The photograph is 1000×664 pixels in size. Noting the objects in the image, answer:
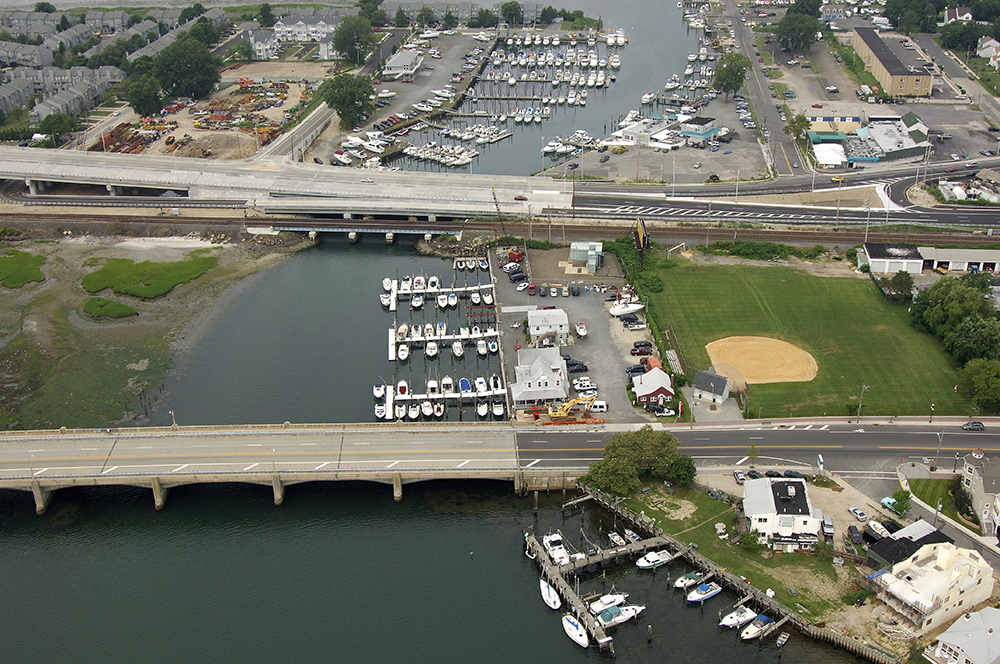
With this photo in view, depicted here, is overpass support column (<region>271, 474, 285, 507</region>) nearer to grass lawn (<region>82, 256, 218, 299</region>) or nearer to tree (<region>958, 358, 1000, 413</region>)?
grass lawn (<region>82, 256, 218, 299</region>)

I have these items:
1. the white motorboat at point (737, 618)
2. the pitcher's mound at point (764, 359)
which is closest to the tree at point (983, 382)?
the pitcher's mound at point (764, 359)

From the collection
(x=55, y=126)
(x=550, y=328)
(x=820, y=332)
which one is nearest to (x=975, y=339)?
(x=820, y=332)

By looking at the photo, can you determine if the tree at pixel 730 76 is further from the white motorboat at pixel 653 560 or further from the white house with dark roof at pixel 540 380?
the white motorboat at pixel 653 560

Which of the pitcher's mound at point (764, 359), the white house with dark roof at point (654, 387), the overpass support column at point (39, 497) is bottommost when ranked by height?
the overpass support column at point (39, 497)

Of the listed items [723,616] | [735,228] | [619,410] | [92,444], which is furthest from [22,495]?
[735,228]

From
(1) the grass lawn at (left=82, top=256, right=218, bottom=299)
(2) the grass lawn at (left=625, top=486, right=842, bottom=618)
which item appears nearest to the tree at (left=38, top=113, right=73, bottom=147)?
(1) the grass lawn at (left=82, top=256, right=218, bottom=299)

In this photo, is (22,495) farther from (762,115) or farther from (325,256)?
(762,115)
